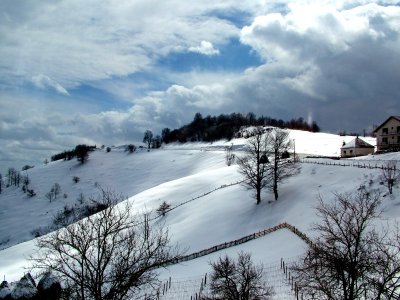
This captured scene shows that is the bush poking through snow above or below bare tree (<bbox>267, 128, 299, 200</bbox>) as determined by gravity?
below

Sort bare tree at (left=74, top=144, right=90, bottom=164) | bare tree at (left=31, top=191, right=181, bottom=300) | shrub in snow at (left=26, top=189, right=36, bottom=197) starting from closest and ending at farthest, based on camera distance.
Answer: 1. bare tree at (left=31, top=191, right=181, bottom=300)
2. shrub in snow at (left=26, top=189, right=36, bottom=197)
3. bare tree at (left=74, top=144, right=90, bottom=164)

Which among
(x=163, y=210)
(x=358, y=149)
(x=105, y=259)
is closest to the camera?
(x=105, y=259)

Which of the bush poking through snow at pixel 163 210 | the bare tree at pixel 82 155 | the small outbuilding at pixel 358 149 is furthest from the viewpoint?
the bare tree at pixel 82 155

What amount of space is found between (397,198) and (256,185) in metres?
18.3

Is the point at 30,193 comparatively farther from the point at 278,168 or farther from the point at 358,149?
the point at 278,168

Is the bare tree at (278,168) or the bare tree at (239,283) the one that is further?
the bare tree at (278,168)

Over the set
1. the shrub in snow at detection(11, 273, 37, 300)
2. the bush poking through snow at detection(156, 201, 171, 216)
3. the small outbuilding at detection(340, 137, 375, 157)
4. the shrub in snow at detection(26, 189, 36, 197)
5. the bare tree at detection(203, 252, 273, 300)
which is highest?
the small outbuilding at detection(340, 137, 375, 157)

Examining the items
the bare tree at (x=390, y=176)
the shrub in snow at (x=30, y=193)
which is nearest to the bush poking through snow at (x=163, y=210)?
the bare tree at (x=390, y=176)

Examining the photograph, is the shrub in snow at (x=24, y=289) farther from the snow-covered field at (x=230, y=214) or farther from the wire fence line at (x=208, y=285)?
the wire fence line at (x=208, y=285)

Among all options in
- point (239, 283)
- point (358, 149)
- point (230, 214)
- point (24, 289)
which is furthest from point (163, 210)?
point (358, 149)

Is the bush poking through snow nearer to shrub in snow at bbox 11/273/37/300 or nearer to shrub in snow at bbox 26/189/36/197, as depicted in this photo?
shrub in snow at bbox 11/273/37/300

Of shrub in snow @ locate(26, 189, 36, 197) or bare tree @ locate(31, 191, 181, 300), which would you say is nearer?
bare tree @ locate(31, 191, 181, 300)

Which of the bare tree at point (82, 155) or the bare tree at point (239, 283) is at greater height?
the bare tree at point (82, 155)

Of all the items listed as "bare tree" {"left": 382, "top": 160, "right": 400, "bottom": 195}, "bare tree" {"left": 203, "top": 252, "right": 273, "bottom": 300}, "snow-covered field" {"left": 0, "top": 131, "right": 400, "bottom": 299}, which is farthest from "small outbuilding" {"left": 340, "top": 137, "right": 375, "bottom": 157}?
"bare tree" {"left": 203, "top": 252, "right": 273, "bottom": 300}
